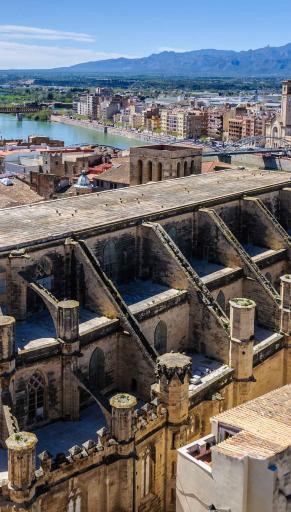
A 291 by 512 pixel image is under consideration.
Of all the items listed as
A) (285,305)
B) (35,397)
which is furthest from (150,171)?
(35,397)

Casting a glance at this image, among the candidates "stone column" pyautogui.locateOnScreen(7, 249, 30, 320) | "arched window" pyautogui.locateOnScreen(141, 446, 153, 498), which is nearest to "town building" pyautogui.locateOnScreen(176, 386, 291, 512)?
"arched window" pyautogui.locateOnScreen(141, 446, 153, 498)

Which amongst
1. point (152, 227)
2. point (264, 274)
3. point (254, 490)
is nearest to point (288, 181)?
point (264, 274)

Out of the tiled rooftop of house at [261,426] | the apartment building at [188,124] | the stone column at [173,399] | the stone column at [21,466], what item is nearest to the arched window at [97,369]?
the stone column at [173,399]

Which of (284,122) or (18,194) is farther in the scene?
(284,122)

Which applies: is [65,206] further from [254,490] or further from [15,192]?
[15,192]

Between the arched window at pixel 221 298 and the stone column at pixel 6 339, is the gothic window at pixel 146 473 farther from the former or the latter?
the arched window at pixel 221 298

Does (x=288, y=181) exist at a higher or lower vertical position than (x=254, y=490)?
higher

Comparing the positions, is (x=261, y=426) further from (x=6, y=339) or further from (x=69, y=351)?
(x=69, y=351)
